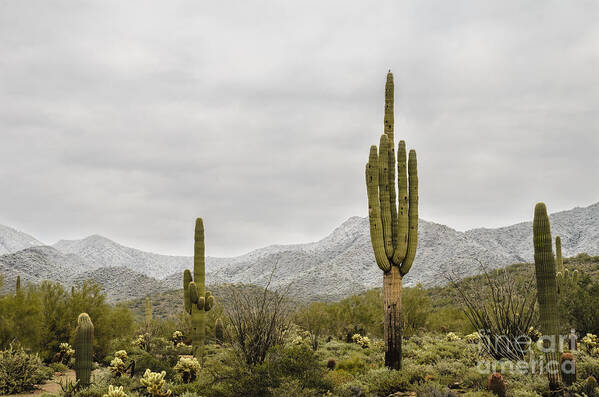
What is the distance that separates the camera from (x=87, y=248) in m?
99.4

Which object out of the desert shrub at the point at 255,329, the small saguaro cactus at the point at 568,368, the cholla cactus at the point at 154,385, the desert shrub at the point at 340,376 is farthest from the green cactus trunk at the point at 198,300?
the small saguaro cactus at the point at 568,368

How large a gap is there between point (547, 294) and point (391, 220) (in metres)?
3.78

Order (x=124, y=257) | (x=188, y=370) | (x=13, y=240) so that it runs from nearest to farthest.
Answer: (x=188, y=370), (x=124, y=257), (x=13, y=240)

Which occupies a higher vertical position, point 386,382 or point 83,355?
point 83,355

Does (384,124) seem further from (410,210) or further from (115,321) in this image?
(115,321)

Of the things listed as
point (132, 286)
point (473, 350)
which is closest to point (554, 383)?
point (473, 350)

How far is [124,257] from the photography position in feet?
323

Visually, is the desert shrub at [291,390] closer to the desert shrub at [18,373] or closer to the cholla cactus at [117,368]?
the cholla cactus at [117,368]

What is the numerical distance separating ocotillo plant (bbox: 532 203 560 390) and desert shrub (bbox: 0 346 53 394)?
34.5ft

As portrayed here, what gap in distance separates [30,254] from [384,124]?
Result: 208 ft

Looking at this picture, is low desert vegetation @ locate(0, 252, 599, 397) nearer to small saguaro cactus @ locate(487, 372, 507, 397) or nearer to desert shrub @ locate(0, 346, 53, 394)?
desert shrub @ locate(0, 346, 53, 394)

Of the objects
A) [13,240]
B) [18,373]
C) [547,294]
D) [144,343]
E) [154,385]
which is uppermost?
[13,240]

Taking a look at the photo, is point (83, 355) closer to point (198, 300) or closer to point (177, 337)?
point (198, 300)

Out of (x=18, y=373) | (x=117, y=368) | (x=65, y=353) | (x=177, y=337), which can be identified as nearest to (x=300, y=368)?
(x=117, y=368)
